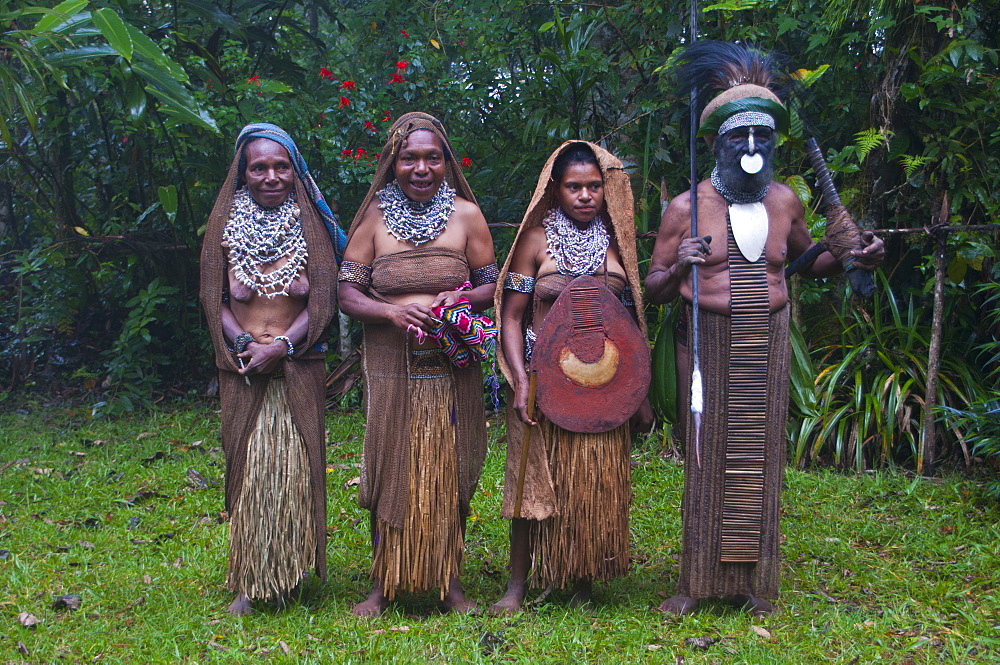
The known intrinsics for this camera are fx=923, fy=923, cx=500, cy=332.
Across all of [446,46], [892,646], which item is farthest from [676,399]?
[446,46]

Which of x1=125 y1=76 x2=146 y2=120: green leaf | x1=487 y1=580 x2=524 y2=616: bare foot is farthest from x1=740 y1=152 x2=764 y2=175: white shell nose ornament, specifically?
x1=125 y1=76 x2=146 y2=120: green leaf

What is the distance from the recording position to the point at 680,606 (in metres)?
3.90

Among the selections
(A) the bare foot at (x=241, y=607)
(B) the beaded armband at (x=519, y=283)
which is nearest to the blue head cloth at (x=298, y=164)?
(B) the beaded armband at (x=519, y=283)

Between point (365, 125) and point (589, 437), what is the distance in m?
3.96

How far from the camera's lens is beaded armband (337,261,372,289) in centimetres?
392

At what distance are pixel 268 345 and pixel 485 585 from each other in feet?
4.99

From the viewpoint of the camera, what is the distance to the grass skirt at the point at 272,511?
3930 mm

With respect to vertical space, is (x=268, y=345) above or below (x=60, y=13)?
below

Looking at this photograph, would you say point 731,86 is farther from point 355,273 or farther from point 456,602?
point 456,602

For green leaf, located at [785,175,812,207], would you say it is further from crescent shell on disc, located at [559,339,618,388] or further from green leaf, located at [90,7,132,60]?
green leaf, located at [90,7,132,60]

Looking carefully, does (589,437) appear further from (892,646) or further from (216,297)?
(216,297)

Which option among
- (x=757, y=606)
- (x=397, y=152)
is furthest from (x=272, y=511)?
(x=757, y=606)

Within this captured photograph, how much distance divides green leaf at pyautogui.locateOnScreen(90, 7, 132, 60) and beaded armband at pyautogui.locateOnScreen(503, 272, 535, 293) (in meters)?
2.72

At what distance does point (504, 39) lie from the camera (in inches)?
288
